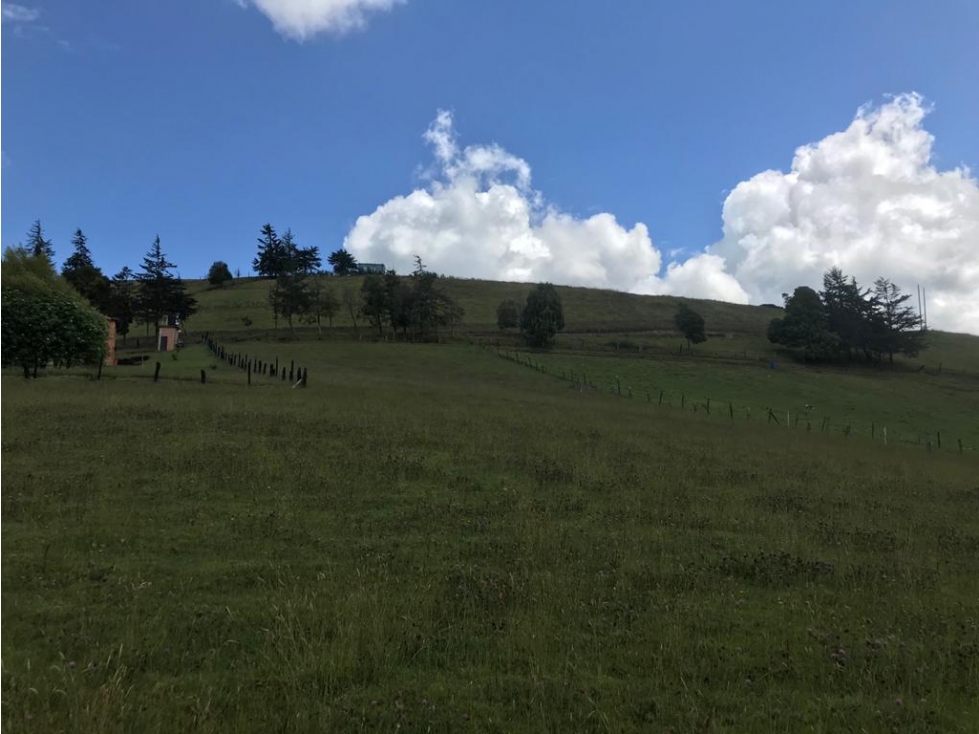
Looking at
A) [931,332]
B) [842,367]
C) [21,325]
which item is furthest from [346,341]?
[931,332]

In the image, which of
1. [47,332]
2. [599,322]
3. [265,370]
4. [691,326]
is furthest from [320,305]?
[47,332]

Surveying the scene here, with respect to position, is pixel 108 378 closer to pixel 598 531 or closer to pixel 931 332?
pixel 598 531

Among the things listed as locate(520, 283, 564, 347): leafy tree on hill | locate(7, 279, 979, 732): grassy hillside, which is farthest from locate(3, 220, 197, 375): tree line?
locate(520, 283, 564, 347): leafy tree on hill

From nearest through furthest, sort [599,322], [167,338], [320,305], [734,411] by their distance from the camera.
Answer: [734,411] → [167,338] → [320,305] → [599,322]

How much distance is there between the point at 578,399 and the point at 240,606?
123 feet

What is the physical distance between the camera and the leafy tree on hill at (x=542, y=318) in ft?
274

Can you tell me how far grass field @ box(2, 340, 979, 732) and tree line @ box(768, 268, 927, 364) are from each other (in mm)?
74908

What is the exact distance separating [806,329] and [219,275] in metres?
119

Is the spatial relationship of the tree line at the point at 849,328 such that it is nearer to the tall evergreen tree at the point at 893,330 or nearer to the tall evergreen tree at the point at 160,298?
the tall evergreen tree at the point at 893,330

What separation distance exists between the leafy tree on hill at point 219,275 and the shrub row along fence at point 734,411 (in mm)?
101831

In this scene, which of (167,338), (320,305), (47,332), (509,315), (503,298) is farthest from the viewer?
(503,298)

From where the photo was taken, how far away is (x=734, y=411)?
4766 cm

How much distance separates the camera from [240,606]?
23.4 feet

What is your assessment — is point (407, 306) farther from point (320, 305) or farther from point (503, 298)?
point (503, 298)
